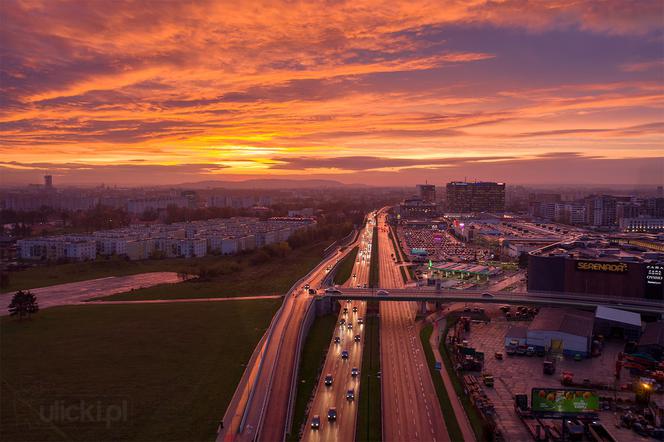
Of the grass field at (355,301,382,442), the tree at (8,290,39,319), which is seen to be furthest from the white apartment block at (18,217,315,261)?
the grass field at (355,301,382,442)

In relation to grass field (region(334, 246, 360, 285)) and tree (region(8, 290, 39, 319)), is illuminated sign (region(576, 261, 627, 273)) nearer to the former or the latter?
grass field (region(334, 246, 360, 285))

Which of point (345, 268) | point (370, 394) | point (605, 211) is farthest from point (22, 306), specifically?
point (605, 211)

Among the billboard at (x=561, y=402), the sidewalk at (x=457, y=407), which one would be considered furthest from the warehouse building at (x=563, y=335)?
the billboard at (x=561, y=402)

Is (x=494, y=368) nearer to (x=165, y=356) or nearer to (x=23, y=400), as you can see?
(x=165, y=356)

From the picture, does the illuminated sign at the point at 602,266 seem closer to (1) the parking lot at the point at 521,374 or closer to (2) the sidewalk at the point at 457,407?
(1) the parking lot at the point at 521,374

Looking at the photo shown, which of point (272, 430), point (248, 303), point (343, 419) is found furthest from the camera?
point (248, 303)

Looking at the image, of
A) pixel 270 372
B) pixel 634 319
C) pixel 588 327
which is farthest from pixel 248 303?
pixel 634 319
